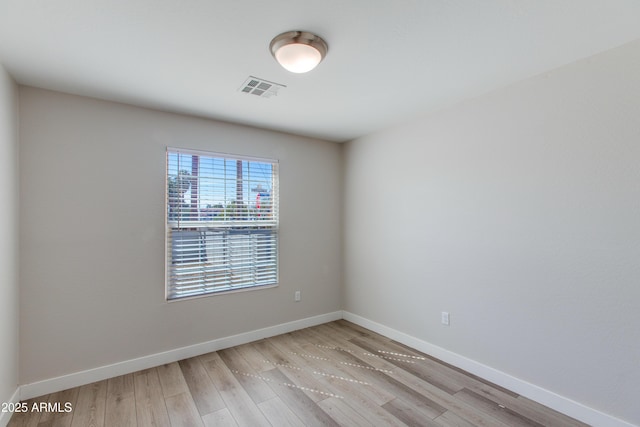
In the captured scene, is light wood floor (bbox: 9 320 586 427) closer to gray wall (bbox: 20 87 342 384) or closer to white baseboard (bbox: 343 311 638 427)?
white baseboard (bbox: 343 311 638 427)

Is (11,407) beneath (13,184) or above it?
beneath

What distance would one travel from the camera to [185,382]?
2479 mm

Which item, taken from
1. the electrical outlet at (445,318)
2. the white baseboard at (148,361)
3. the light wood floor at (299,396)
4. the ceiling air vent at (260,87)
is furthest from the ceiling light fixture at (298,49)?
the white baseboard at (148,361)

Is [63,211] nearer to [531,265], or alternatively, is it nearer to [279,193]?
[279,193]

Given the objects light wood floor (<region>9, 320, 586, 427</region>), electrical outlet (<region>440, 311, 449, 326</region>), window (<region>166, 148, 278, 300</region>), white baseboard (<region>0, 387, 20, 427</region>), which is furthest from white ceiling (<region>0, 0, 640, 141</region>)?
light wood floor (<region>9, 320, 586, 427</region>)

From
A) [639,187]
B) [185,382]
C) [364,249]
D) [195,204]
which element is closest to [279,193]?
[195,204]

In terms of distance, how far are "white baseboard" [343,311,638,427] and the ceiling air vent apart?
2.75m

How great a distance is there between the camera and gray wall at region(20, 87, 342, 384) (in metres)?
2.31

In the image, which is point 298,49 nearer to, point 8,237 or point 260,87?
point 260,87

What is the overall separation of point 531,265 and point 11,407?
12.6ft

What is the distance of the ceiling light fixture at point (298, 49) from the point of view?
1.71 meters

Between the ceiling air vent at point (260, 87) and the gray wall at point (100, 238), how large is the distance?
853 mm

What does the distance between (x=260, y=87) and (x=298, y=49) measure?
0.73 meters

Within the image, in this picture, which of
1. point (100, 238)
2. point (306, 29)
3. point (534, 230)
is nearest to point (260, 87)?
point (306, 29)
